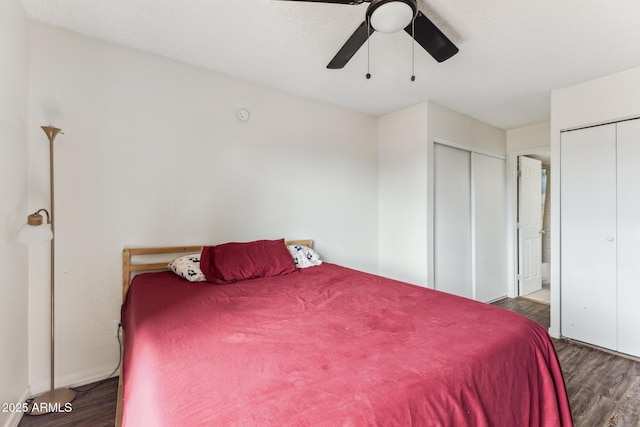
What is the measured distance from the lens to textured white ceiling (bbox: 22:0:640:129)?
5.80 feet

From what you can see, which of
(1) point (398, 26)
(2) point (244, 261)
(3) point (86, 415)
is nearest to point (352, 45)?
(1) point (398, 26)

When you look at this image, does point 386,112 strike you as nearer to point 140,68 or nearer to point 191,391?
point 140,68

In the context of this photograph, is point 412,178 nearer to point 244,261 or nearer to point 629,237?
point 629,237

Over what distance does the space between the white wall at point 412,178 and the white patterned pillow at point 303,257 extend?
1231 millimetres

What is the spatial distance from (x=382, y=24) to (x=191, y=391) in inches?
66.3

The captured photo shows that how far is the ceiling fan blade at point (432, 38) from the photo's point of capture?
1.54 m

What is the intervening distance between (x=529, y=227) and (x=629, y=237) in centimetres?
186

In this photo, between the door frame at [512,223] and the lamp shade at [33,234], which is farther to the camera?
the door frame at [512,223]

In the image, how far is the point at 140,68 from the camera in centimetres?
223

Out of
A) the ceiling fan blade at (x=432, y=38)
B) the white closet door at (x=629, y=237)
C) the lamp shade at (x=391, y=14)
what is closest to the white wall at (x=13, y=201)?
the lamp shade at (x=391, y=14)

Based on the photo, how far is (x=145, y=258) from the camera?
2225 mm

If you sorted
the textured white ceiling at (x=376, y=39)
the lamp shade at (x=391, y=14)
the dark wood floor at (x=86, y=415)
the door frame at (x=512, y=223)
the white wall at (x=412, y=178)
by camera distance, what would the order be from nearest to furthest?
the lamp shade at (x=391, y=14) < the dark wood floor at (x=86, y=415) < the textured white ceiling at (x=376, y=39) < the white wall at (x=412, y=178) < the door frame at (x=512, y=223)

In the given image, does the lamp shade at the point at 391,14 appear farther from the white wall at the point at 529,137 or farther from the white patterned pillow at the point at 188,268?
the white wall at the point at 529,137

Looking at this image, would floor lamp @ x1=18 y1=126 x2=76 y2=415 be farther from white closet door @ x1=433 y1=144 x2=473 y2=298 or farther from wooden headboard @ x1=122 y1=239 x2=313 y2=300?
white closet door @ x1=433 y1=144 x2=473 y2=298
